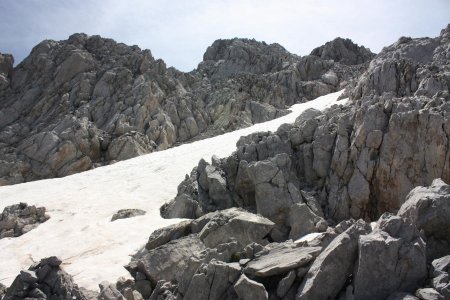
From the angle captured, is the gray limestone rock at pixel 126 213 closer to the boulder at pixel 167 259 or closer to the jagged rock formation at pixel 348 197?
the jagged rock formation at pixel 348 197

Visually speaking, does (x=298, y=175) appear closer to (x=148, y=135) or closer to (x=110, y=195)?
(x=110, y=195)

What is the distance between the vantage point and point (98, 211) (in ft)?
75.4

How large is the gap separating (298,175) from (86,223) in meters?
11.0

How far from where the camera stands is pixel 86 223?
21.2m

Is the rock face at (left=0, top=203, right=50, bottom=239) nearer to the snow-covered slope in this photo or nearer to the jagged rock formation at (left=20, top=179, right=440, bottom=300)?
the snow-covered slope

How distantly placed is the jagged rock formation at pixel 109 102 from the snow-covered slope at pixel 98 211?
14978 millimetres

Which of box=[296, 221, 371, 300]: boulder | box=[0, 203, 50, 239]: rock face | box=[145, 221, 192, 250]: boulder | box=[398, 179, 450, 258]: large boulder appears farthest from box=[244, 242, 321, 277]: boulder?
box=[0, 203, 50, 239]: rock face

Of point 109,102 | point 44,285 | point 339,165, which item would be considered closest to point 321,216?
point 339,165

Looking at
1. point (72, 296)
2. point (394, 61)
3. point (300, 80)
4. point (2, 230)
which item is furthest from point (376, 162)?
point (300, 80)

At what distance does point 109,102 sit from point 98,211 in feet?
120

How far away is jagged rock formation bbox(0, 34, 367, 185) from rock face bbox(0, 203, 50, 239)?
22.4 metres

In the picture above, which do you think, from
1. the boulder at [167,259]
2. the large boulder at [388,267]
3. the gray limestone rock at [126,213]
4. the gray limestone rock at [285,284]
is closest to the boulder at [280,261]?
the gray limestone rock at [285,284]

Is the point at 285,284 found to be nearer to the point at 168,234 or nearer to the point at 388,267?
the point at 388,267

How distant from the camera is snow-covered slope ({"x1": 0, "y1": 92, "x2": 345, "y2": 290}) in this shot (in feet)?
53.6
